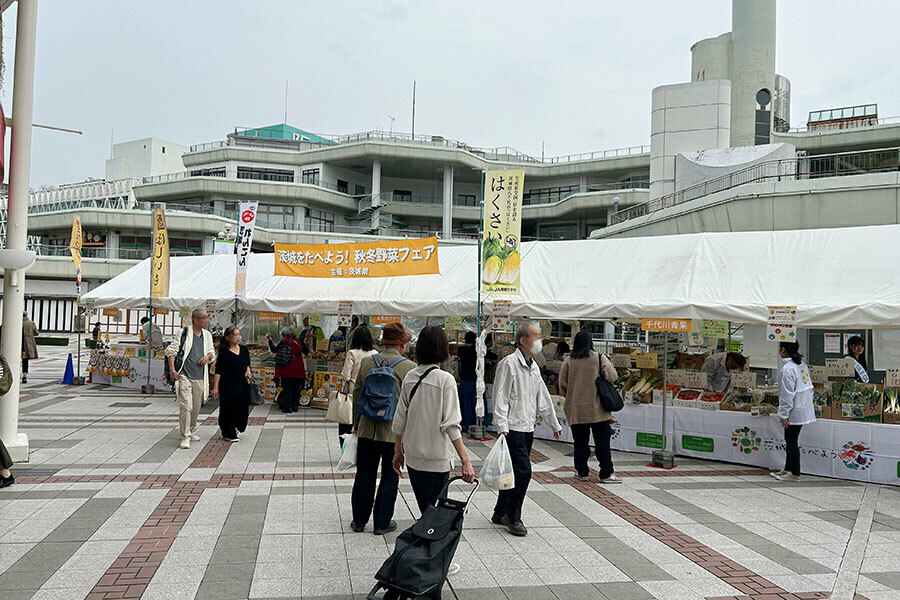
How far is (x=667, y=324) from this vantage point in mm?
9156

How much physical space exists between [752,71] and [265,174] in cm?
3499

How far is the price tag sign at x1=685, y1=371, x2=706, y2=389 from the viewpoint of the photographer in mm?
9742

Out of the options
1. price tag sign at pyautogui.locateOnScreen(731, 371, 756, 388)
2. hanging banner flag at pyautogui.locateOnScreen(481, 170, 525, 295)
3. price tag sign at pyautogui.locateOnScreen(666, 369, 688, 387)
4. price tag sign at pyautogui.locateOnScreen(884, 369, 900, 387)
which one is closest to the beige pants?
hanging banner flag at pyautogui.locateOnScreen(481, 170, 525, 295)

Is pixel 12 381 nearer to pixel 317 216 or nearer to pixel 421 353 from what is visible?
pixel 421 353

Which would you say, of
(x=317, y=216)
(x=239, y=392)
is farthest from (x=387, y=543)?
(x=317, y=216)

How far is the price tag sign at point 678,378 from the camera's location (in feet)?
32.3

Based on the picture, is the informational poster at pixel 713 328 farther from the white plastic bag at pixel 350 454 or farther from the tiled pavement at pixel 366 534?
the white plastic bag at pixel 350 454

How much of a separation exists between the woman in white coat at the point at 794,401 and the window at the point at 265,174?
48.0 m

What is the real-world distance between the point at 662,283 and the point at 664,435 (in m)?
2.27

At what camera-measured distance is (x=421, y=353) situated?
4.86m

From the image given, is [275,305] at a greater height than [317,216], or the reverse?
[317,216]

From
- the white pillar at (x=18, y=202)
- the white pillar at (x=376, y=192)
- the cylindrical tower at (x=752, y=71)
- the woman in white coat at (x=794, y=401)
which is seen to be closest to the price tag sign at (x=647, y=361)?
the woman in white coat at (x=794, y=401)

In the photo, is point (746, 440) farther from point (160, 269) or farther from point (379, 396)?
point (160, 269)

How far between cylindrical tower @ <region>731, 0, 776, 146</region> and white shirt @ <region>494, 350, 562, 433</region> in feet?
100
